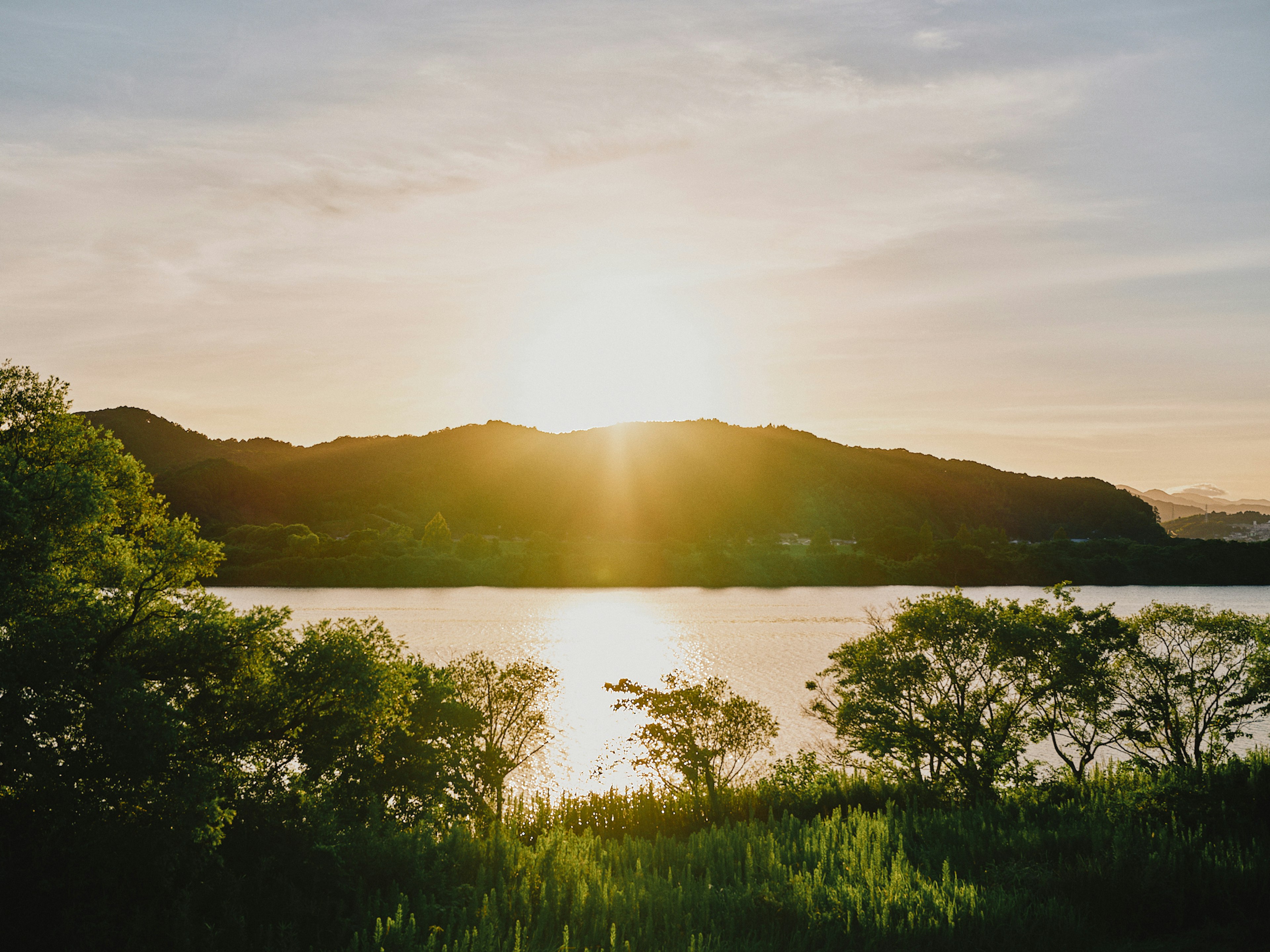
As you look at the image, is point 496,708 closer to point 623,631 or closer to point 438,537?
point 623,631

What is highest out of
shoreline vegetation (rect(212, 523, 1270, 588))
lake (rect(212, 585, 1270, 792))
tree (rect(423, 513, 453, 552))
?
tree (rect(423, 513, 453, 552))

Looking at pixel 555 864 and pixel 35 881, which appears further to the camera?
pixel 555 864

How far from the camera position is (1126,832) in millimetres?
19062

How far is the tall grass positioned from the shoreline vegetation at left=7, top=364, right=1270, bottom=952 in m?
0.08

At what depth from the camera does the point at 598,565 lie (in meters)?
185

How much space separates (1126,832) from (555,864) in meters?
12.8

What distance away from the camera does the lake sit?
2208 inches

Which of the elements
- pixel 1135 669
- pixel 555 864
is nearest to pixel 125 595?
pixel 555 864

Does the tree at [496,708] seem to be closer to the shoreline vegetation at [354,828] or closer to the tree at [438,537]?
the shoreline vegetation at [354,828]

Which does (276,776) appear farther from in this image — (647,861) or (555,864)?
(647,861)

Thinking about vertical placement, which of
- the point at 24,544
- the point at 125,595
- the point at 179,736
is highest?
the point at 24,544

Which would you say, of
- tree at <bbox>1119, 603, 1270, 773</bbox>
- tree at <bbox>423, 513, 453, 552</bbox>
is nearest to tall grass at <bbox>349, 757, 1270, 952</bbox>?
tree at <bbox>1119, 603, 1270, 773</bbox>

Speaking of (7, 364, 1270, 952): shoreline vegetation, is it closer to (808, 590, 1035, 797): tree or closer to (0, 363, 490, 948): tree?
(0, 363, 490, 948): tree

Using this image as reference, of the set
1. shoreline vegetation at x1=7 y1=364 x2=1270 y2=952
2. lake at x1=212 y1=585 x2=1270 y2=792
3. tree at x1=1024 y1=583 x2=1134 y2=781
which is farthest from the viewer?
lake at x1=212 y1=585 x2=1270 y2=792
